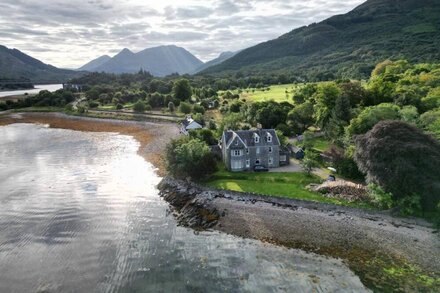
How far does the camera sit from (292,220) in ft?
114

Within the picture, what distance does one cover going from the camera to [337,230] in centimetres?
3291

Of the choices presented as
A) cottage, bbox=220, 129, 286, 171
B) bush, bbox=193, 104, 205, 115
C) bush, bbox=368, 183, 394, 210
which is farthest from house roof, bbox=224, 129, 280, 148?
bush, bbox=193, 104, 205, 115

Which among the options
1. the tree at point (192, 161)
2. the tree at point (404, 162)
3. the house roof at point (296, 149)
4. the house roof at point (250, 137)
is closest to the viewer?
the tree at point (404, 162)

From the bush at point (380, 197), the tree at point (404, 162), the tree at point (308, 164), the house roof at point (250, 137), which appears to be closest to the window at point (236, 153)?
the house roof at point (250, 137)

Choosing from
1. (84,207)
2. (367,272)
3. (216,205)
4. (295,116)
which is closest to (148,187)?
(84,207)

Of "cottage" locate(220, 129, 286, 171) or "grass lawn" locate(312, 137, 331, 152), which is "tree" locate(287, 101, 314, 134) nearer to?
"grass lawn" locate(312, 137, 331, 152)

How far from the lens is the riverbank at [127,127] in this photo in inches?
2657

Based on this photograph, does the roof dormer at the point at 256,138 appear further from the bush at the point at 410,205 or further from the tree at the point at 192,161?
the bush at the point at 410,205

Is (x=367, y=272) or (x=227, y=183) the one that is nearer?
(x=367, y=272)

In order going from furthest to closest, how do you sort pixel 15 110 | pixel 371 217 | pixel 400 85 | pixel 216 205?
pixel 15 110
pixel 400 85
pixel 216 205
pixel 371 217

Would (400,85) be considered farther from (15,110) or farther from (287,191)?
(15,110)

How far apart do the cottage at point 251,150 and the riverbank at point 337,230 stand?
23.6 ft

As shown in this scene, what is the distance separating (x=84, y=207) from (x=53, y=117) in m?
96.3

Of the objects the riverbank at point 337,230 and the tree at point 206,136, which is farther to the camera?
the tree at point 206,136
